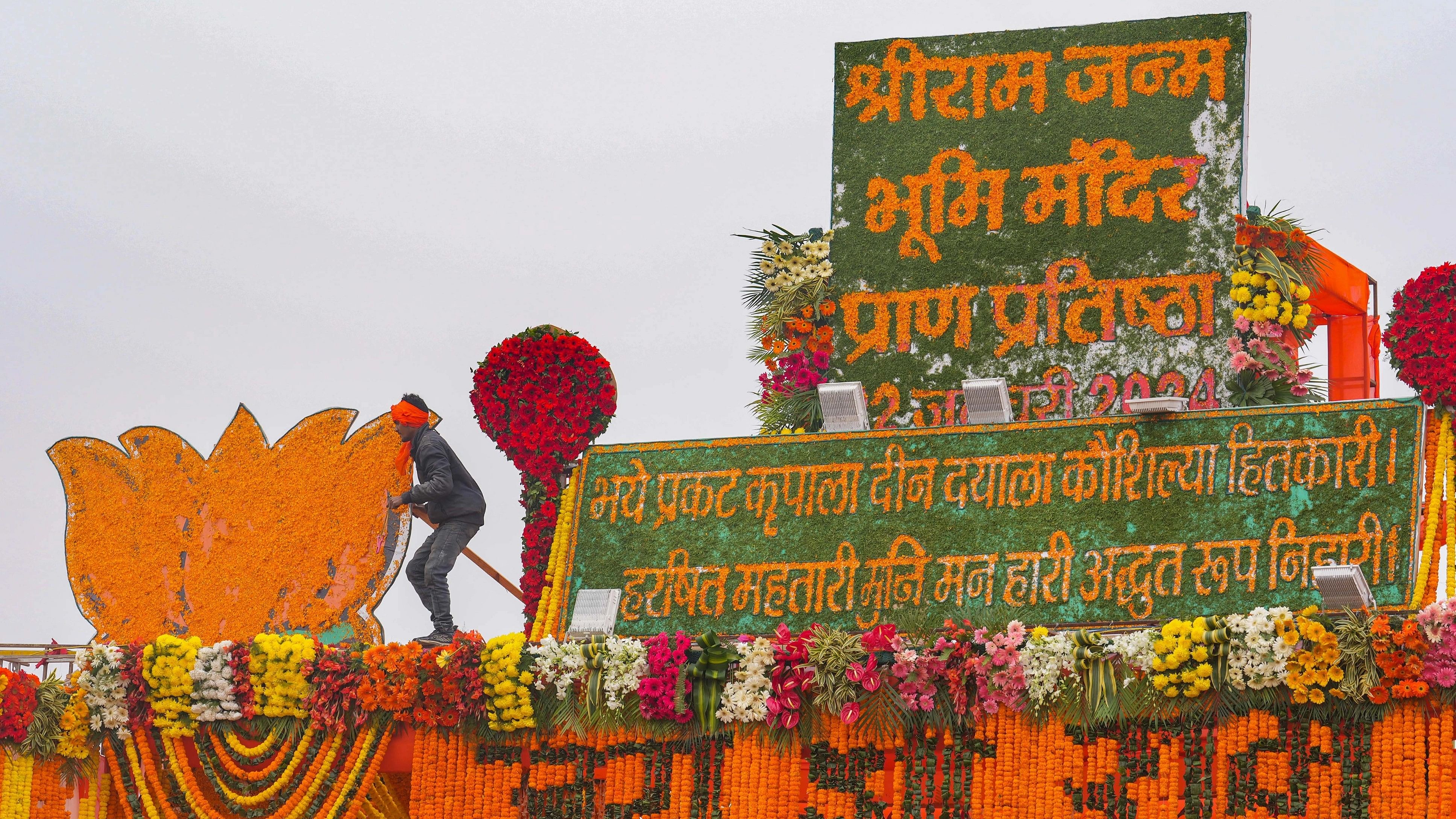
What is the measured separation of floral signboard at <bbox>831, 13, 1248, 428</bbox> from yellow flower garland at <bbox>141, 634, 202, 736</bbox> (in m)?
4.56

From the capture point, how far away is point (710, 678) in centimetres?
1032

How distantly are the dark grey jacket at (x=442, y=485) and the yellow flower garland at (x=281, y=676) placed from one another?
1.23 meters

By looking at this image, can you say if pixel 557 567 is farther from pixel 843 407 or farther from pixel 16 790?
pixel 16 790

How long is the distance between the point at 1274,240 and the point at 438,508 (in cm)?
559

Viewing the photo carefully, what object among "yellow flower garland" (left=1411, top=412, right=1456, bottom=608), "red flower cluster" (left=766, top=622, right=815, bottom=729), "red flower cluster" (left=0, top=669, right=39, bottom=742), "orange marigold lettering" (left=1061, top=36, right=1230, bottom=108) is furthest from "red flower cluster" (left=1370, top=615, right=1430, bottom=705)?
"red flower cluster" (left=0, top=669, right=39, bottom=742)

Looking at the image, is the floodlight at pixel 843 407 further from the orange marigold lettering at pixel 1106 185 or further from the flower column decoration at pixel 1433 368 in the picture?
the flower column decoration at pixel 1433 368

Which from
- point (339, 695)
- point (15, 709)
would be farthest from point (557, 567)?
point (15, 709)

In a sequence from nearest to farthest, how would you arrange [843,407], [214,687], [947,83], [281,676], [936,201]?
Result: 1. [281,676]
2. [214,687]
3. [843,407]
4. [936,201]
5. [947,83]

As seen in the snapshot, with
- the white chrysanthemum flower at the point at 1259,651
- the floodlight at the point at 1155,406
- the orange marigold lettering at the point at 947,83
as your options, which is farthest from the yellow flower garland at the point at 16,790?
the white chrysanthemum flower at the point at 1259,651

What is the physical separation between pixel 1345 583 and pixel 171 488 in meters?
7.72

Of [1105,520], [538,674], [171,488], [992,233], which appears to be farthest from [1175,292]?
[171,488]

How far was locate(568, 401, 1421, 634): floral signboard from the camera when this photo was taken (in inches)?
401

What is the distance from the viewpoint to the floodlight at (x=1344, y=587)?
30.9 ft

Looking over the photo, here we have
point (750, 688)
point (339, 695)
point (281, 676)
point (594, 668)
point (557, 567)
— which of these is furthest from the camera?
point (557, 567)
